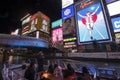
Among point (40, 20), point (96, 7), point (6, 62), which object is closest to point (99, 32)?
point (96, 7)

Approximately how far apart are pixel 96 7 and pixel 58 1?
1134 centimetres

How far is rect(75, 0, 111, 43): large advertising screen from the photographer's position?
17297 mm

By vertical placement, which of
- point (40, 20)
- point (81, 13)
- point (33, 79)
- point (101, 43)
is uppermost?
point (40, 20)

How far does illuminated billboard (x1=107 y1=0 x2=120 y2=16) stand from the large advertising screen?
98 centimetres

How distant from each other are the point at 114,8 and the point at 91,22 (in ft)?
11.6

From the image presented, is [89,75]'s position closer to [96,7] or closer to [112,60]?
[112,60]

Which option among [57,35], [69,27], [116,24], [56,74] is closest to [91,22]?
[116,24]

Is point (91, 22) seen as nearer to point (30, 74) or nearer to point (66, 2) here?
point (66, 2)

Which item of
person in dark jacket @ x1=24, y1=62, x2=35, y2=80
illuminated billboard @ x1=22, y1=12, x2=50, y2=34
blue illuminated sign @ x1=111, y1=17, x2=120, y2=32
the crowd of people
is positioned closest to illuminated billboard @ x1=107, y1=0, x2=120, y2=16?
blue illuminated sign @ x1=111, y1=17, x2=120, y2=32

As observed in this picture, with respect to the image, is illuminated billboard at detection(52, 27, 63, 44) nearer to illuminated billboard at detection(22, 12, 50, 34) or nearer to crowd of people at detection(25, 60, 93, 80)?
→ illuminated billboard at detection(22, 12, 50, 34)

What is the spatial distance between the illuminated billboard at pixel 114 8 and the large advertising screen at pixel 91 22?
98 centimetres

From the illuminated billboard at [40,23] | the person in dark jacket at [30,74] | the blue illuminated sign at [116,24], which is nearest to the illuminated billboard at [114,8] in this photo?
the blue illuminated sign at [116,24]

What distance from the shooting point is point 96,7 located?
18.0 meters

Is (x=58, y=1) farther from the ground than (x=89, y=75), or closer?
farther from the ground
